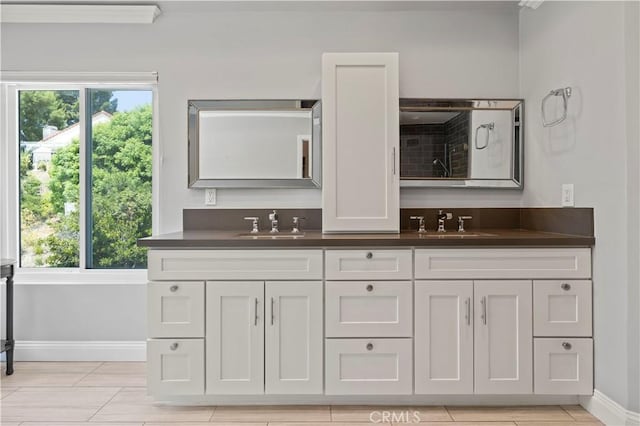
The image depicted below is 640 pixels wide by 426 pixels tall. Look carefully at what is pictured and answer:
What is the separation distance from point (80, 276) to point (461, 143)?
2509 mm

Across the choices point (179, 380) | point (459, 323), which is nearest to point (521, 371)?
point (459, 323)

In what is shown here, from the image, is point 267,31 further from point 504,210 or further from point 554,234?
point 554,234

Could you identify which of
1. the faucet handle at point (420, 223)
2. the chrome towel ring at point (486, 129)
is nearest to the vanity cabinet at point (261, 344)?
the faucet handle at point (420, 223)

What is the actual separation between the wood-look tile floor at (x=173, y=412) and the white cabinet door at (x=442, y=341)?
0.48 feet

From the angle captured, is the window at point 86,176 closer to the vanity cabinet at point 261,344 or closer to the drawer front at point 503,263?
the vanity cabinet at point 261,344

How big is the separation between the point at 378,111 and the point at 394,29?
630mm

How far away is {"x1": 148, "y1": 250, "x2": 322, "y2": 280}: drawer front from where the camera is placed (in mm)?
2412

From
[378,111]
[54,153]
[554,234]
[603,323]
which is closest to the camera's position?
[603,323]

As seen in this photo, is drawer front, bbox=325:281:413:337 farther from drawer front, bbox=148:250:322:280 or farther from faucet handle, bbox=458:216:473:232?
faucet handle, bbox=458:216:473:232

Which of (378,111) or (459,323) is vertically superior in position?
(378,111)

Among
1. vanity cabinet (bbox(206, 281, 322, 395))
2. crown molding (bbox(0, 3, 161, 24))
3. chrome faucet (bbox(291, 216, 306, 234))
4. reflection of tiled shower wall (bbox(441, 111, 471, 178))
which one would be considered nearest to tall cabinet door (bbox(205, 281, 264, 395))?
vanity cabinet (bbox(206, 281, 322, 395))

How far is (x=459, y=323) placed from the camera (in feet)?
7.92

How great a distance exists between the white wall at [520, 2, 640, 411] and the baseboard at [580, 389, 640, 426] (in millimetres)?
33

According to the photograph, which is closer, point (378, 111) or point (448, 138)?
point (378, 111)
